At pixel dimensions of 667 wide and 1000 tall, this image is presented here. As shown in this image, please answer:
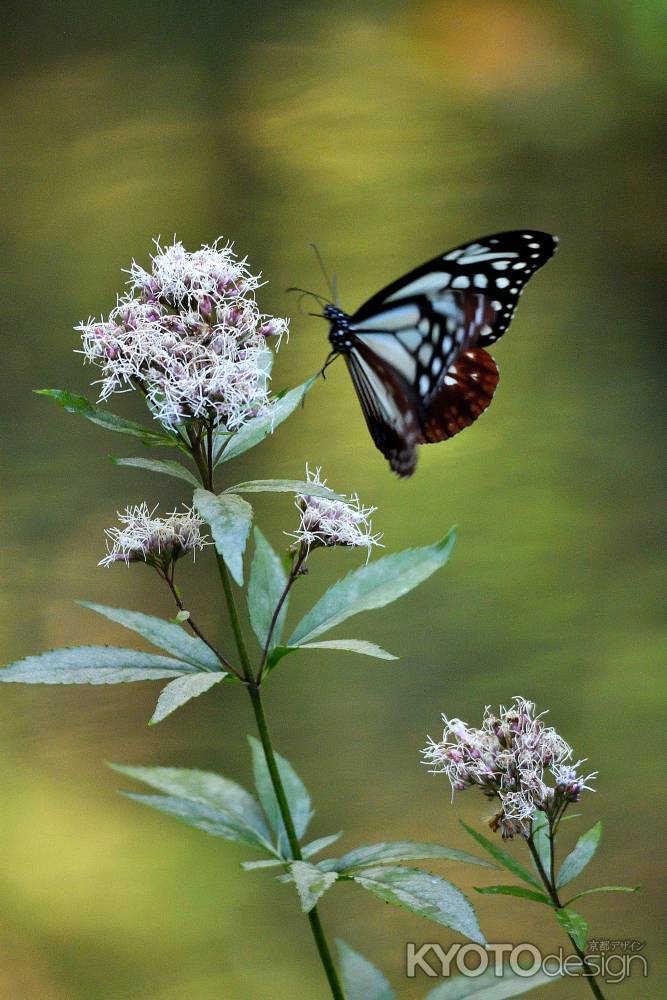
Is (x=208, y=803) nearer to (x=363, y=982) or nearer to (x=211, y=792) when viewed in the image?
(x=211, y=792)

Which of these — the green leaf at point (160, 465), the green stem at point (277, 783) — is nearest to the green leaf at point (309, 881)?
the green stem at point (277, 783)

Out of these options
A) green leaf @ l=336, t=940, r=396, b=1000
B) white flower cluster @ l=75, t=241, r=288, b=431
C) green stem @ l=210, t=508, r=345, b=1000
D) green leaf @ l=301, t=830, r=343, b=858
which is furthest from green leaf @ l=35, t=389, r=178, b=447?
green leaf @ l=336, t=940, r=396, b=1000

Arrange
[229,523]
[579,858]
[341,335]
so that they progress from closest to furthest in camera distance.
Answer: [229,523]
[579,858]
[341,335]

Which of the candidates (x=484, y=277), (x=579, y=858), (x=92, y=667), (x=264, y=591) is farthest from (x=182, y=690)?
(x=484, y=277)

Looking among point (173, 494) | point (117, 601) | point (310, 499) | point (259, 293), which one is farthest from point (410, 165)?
point (310, 499)

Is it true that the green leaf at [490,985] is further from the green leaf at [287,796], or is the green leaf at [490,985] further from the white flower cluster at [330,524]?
the white flower cluster at [330,524]
